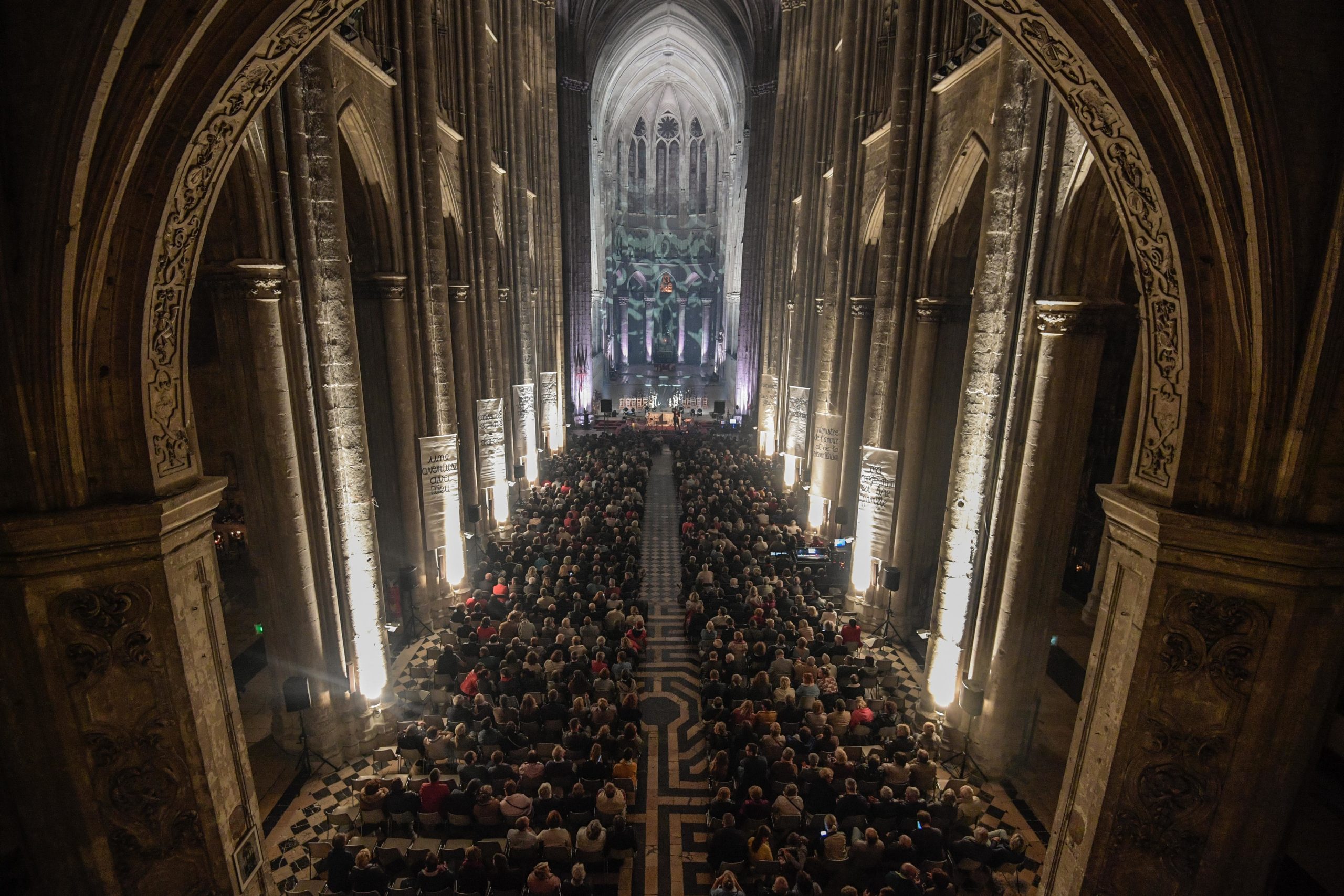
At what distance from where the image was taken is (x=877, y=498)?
11.5m

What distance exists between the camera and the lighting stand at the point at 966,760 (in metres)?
8.83

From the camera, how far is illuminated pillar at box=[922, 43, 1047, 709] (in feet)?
26.9

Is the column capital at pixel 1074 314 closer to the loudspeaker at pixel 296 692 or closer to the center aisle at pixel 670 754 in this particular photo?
the center aisle at pixel 670 754

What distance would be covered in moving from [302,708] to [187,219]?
629 cm

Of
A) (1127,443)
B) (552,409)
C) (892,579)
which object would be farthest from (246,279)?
(552,409)

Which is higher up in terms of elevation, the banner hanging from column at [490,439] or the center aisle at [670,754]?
the banner hanging from column at [490,439]

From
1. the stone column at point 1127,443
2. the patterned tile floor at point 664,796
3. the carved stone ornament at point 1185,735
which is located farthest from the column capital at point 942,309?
the carved stone ornament at point 1185,735

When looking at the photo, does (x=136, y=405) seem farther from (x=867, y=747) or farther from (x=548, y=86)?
(x=548, y=86)

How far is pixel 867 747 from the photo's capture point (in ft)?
29.0

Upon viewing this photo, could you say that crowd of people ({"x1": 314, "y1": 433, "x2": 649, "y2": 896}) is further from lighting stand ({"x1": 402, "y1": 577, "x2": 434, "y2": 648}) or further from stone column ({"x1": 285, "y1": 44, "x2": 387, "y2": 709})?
stone column ({"x1": 285, "y1": 44, "x2": 387, "y2": 709})

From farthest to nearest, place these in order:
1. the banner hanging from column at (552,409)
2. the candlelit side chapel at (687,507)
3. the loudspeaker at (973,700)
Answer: the banner hanging from column at (552,409) < the loudspeaker at (973,700) < the candlelit side chapel at (687,507)

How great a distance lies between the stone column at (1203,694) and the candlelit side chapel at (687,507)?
0.03 meters

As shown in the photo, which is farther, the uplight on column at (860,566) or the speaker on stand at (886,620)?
the uplight on column at (860,566)

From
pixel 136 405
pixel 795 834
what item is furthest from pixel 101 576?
pixel 795 834
